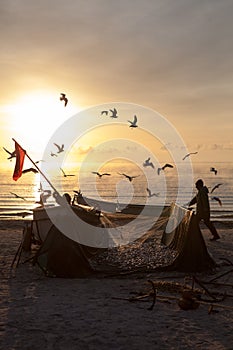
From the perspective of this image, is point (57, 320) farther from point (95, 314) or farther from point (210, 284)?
point (210, 284)

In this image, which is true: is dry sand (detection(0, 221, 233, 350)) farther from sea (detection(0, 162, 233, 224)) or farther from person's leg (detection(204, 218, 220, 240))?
sea (detection(0, 162, 233, 224))

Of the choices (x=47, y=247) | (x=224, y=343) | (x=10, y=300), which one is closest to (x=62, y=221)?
(x=47, y=247)

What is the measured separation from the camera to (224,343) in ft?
23.1

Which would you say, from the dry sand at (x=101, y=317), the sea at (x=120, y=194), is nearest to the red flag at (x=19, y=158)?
the dry sand at (x=101, y=317)

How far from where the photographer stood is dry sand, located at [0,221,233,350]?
23.2 feet

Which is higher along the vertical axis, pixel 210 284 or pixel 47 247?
pixel 47 247

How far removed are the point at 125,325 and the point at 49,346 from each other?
161 cm

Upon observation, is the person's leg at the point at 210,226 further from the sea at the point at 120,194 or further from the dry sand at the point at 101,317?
the sea at the point at 120,194

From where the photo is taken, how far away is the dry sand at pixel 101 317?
7.09 m

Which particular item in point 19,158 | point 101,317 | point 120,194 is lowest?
point 101,317

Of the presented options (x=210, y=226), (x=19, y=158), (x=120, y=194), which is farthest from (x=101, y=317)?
(x=120, y=194)

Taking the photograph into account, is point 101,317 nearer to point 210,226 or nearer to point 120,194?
point 210,226

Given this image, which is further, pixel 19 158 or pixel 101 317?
pixel 19 158

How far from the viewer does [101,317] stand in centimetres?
827
